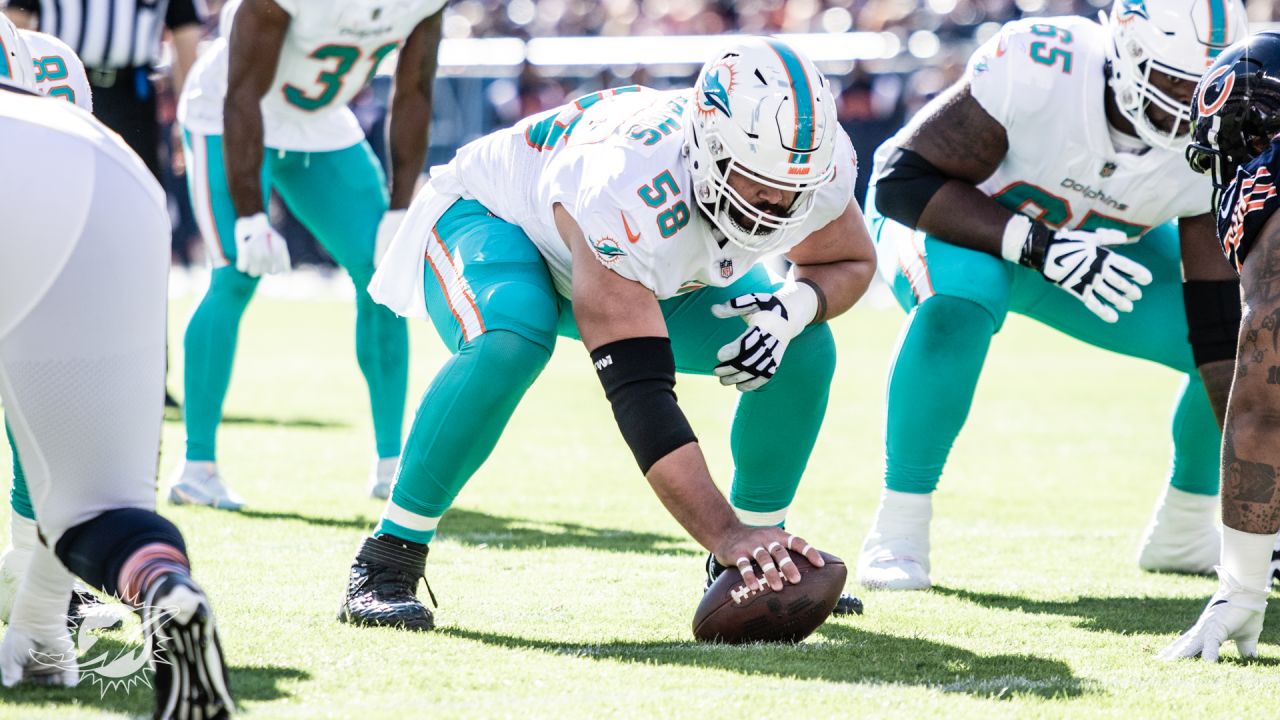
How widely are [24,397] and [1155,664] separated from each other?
224cm

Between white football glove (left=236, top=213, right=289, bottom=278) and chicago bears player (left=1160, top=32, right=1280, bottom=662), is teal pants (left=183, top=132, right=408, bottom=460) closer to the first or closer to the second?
white football glove (left=236, top=213, right=289, bottom=278)

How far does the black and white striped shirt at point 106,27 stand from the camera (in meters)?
6.48

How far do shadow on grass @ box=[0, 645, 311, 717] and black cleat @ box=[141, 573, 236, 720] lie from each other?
0.29 m

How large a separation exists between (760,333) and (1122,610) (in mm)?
1268

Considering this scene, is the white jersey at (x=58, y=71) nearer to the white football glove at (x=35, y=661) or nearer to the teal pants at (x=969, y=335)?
the white football glove at (x=35, y=661)

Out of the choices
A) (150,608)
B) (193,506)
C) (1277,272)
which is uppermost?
(1277,272)

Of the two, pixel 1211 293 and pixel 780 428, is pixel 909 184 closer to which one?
pixel 1211 293

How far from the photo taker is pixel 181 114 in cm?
574

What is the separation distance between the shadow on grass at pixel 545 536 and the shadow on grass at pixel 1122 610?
2.97 feet

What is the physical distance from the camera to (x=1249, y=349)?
3113 mm

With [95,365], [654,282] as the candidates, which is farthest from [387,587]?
[95,365]

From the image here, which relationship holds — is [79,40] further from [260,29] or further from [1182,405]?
[1182,405]

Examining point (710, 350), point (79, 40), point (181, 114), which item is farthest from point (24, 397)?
point (79, 40)

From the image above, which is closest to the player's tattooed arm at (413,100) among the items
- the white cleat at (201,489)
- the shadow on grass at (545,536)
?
the white cleat at (201,489)
